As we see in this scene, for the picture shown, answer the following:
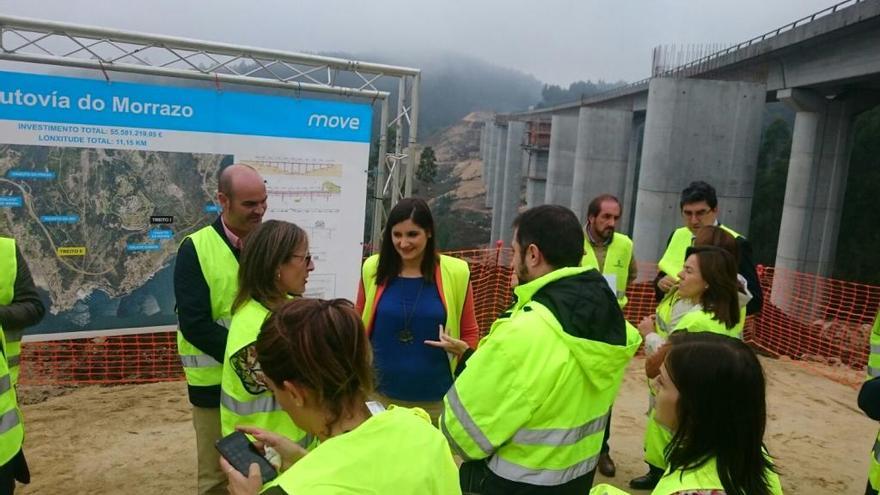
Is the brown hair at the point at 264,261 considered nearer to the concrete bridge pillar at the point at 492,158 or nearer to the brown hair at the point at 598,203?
the brown hair at the point at 598,203

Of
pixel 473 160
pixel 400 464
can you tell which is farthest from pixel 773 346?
Result: pixel 473 160

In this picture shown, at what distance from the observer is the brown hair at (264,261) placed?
2340mm

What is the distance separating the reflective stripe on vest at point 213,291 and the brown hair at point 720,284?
2.32 meters

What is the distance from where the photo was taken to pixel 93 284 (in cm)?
453

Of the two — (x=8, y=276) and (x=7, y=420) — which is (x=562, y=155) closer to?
(x=8, y=276)

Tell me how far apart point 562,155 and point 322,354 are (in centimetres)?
3428

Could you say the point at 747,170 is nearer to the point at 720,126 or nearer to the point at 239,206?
the point at 720,126

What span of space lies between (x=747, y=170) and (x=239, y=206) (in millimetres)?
16215

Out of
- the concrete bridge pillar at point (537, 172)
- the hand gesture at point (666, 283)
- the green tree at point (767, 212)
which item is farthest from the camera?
the concrete bridge pillar at point (537, 172)

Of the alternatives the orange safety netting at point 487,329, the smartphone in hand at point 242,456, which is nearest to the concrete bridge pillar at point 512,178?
the orange safety netting at point 487,329

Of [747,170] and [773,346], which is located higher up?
[747,170]

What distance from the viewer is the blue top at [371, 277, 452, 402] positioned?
124 inches

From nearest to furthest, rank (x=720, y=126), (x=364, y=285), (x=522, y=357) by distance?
(x=522, y=357), (x=364, y=285), (x=720, y=126)

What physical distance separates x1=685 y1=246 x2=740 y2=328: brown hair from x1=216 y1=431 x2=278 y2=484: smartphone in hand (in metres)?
2.48
